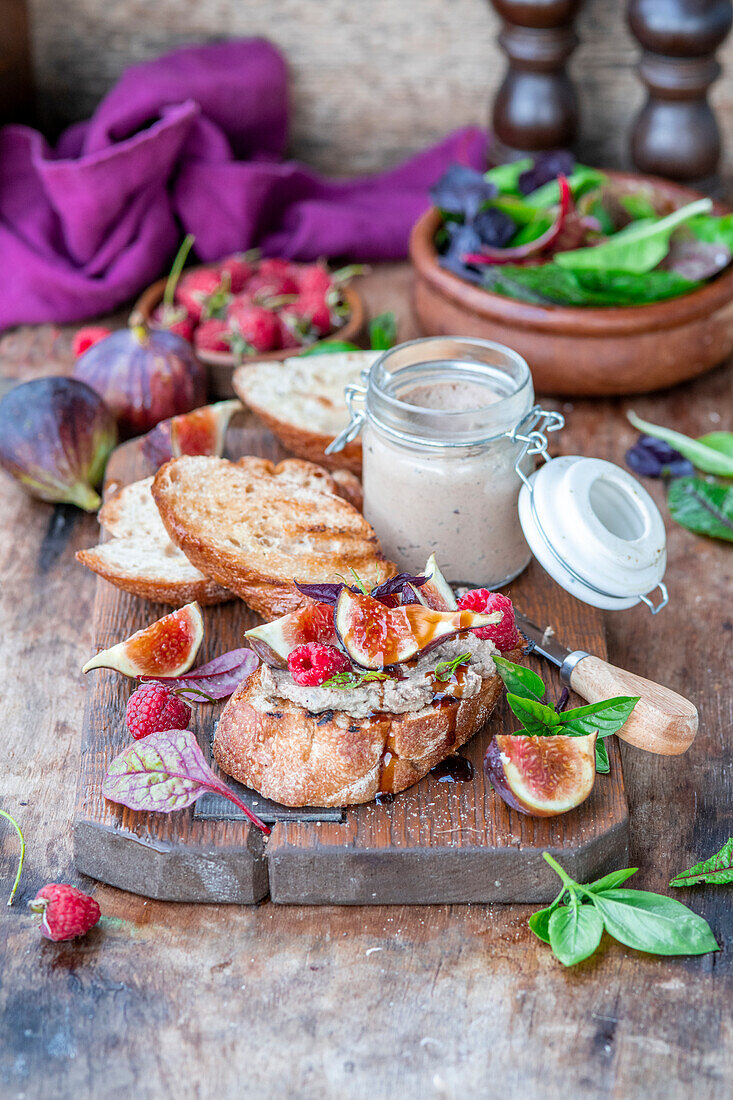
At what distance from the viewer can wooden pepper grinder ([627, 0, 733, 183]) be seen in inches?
127

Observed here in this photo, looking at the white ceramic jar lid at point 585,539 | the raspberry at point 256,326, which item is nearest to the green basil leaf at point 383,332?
the raspberry at point 256,326

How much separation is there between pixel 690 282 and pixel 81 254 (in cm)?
193

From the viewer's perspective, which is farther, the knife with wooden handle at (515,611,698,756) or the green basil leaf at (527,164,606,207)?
the green basil leaf at (527,164,606,207)

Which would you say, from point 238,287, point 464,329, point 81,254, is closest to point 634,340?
point 464,329

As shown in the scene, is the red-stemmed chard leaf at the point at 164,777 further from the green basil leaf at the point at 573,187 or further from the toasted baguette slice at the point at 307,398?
the green basil leaf at the point at 573,187

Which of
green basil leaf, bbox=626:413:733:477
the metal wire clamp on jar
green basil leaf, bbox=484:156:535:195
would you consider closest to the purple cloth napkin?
green basil leaf, bbox=484:156:535:195

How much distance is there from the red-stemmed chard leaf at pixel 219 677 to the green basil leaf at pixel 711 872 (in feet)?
2.78

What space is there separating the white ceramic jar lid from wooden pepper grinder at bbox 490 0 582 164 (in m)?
1.86

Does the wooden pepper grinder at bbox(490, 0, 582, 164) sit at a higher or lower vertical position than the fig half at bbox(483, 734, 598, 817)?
higher

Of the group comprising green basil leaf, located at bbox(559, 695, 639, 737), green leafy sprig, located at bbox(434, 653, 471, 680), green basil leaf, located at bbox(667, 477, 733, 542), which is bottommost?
green basil leaf, located at bbox(667, 477, 733, 542)

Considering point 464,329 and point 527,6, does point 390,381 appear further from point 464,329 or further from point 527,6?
point 527,6

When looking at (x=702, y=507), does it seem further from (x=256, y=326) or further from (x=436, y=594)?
(x=256, y=326)

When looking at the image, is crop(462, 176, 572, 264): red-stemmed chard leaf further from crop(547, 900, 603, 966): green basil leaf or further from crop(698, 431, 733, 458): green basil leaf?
crop(547, 900, 603, 966): green basil leaf

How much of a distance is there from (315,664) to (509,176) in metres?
2.11
